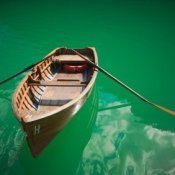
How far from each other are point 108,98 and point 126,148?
2882mm

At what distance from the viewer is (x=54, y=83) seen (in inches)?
314

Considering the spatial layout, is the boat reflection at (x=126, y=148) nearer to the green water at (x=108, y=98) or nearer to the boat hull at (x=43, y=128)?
the green water at (x=108, y=98)

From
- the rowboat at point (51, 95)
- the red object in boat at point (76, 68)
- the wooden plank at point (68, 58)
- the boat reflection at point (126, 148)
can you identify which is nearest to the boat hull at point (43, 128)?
the rowboat at point (51, 95)

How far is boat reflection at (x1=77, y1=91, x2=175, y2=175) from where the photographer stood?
6596mm

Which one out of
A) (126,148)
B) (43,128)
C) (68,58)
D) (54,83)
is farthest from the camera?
(68,58)

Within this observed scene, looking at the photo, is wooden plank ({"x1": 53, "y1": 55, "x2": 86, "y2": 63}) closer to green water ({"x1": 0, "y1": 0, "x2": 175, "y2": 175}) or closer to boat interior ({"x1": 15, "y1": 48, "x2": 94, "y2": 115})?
boat interior ({"x1": 15, "y1": 48, "x2": 94, "y2": 115})

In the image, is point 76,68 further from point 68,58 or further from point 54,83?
point 54,83

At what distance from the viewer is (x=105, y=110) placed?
9031 millimetres

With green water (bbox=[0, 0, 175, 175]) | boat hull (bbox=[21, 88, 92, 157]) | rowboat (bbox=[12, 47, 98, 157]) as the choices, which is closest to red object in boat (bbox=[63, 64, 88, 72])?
rowboat (bbox=[12, 47, 98, 157])

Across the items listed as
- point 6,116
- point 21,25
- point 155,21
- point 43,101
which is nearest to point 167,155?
point 43,101

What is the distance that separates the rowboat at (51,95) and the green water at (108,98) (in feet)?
3.03

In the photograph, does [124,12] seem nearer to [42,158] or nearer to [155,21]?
[155,21]

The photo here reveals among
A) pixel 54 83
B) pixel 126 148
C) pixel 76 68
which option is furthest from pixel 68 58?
pixel 126 148

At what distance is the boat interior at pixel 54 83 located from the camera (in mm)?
7363
